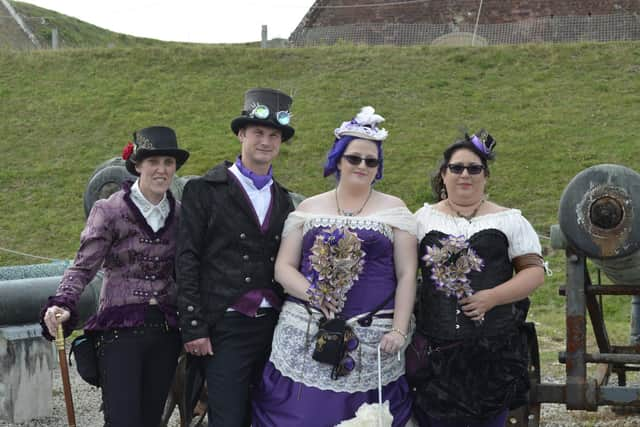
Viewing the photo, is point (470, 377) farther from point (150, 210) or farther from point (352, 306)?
point (150, 210)

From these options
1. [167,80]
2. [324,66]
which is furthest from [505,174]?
[167,80]

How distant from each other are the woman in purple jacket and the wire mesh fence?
17.6 m

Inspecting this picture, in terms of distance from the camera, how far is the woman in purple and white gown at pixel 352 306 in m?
3.58

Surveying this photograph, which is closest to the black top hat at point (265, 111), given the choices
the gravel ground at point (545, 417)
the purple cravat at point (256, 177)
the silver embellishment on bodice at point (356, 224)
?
the purple cravat at point (256, 177)

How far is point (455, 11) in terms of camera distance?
71.0 feet

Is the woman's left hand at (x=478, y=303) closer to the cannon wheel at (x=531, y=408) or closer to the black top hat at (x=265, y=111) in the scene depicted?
the cannon wheel at (x=531, y=408)

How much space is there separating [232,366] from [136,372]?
0.37 metres

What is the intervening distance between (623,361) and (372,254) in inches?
68.5

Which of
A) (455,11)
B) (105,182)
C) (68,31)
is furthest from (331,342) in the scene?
(68,31)

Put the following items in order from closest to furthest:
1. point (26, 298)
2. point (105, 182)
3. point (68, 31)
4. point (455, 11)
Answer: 1. point (26, 298)
2. point (105, 182)
3. point (455, 11)
4. point (68, 31)

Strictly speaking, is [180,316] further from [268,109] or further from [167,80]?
[167,80]

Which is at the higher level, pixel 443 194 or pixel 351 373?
pixel 443 194

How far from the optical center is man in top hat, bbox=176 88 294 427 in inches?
145

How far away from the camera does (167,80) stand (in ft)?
59.8
